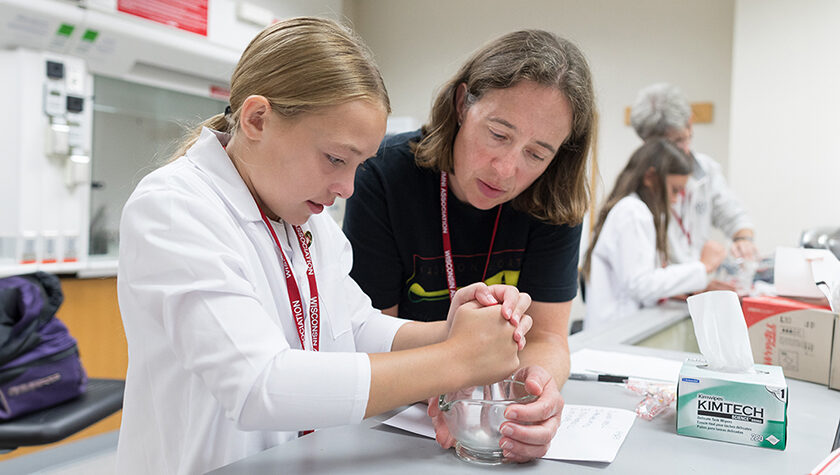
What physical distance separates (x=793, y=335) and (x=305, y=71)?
1.08 m

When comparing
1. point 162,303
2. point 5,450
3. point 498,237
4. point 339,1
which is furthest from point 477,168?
point 339,1

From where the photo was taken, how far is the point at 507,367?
830mm

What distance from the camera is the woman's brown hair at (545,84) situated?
1094 millimetres

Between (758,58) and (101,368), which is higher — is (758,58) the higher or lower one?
the higher one

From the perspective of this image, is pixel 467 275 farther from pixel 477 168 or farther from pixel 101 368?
pixel 101 368

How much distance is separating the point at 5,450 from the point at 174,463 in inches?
47.4

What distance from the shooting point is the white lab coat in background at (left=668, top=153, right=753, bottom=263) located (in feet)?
8.77

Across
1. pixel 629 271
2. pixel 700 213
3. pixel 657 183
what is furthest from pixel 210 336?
pixel 700 213

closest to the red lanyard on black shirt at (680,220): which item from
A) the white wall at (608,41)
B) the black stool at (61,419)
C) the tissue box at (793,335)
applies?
the white wall at (608,41)

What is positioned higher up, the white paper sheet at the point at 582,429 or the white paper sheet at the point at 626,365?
the white paper sheet at the point at 626,365

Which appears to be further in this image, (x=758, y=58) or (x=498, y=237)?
(x=758, y=58)

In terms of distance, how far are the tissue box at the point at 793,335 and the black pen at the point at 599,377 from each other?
0.93ft

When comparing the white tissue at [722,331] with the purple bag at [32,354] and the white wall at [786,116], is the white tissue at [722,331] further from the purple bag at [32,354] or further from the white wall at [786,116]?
the white wall at [786,116]

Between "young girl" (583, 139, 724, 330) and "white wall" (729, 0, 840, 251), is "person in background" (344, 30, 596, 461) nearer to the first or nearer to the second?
"young girl" (583, 139, 724, 330)
